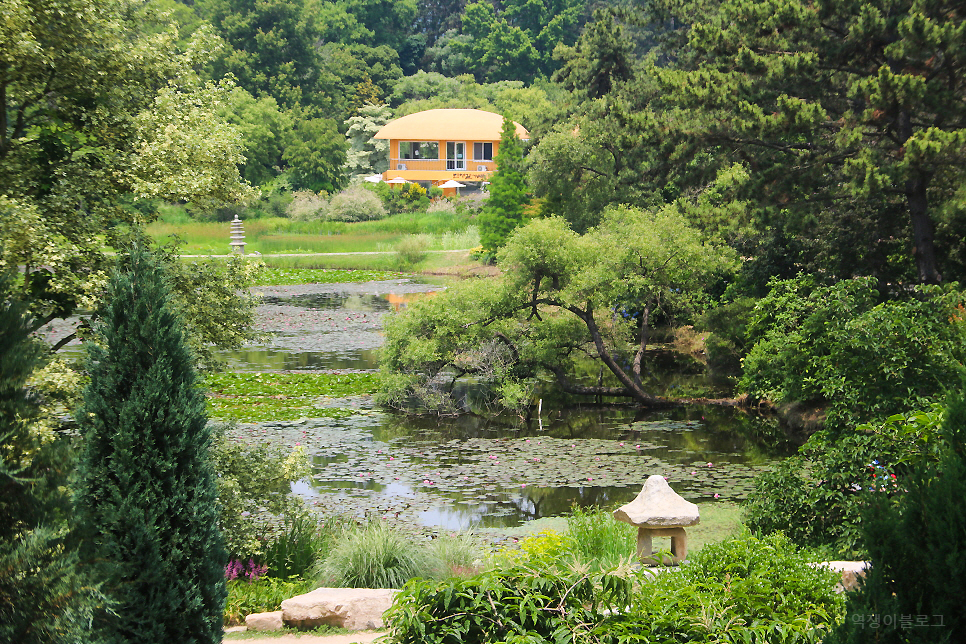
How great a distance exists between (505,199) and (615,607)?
100 feet

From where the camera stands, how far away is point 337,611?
22.0ft

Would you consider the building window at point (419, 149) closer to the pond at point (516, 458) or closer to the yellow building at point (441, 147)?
the yellow building at point (441, 147)

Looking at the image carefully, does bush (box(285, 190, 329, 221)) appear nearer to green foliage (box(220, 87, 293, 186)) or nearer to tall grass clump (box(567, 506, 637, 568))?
green foliage (box(220, 87, 293, 186))

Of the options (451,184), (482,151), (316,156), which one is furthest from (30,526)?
(482,151)

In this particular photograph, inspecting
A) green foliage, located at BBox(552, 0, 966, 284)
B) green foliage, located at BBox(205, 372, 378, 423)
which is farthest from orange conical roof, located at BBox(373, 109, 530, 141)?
green foliage, located at BBox(205, 372, 378, 423)

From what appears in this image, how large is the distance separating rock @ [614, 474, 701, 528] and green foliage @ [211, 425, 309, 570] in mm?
3215

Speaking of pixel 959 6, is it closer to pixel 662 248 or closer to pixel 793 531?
pixel 662 248

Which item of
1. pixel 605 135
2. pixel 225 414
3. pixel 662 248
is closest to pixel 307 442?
pixel 225 414

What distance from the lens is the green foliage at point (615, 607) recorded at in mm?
4871

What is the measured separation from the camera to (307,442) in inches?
554

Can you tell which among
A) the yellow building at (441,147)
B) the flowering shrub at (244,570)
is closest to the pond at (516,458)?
the flowering shrub at (244,570)

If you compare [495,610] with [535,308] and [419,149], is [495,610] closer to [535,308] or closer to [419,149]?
[535,308]

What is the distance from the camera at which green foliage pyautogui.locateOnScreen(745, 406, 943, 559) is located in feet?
24.9

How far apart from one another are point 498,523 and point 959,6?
443 inches
